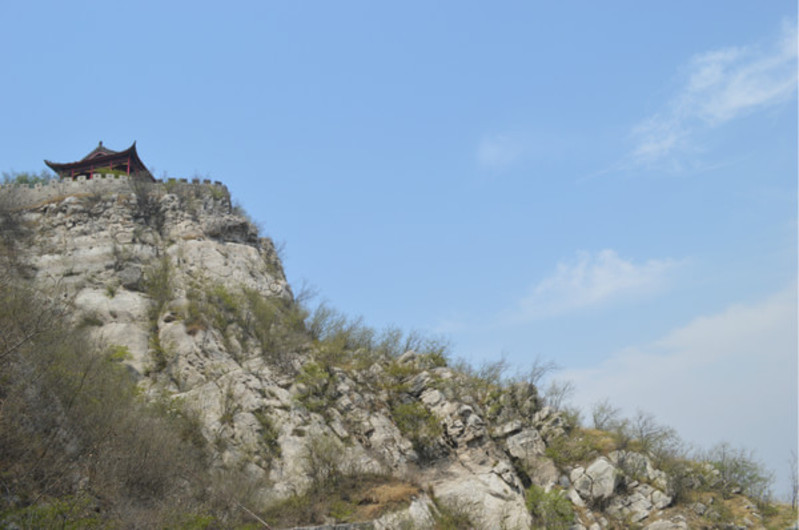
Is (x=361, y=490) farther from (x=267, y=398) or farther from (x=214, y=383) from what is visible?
(x=214, y=383)

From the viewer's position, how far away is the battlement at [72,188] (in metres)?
39.7

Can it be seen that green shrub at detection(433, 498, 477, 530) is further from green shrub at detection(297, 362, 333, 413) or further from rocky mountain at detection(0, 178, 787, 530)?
green shrub at detection(297, 362, 333, 413)

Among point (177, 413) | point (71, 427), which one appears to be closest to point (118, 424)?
point (71, 427)

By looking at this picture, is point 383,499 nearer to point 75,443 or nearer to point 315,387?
point 315,387

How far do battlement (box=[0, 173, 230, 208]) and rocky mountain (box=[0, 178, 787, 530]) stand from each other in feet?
0.87

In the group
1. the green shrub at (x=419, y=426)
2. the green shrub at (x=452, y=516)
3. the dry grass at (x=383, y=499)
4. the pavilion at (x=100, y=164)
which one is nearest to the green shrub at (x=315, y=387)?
the green shrub at (x=419, y=426)

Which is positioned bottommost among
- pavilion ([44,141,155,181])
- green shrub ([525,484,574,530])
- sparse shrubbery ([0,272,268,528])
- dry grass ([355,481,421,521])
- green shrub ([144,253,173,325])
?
green shrub ([525,484,574,530])

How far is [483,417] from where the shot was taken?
30906 mm

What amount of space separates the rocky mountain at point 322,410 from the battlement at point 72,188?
0.87ft

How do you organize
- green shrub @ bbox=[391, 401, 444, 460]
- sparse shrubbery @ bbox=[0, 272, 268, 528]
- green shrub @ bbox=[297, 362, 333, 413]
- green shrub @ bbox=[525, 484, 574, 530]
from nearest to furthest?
sparse shrubbery @ bbox=[0, 272, 268, 528] → green shrub @ bbox=[525, 484, 574, 530] → green shrub @ bbox=[391, 401, 444, 460] → green shrub @ bbox=[297, 362, 333, 413]

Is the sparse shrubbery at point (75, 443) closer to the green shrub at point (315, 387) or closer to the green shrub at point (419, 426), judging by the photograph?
the green shrub at point (315, 387)

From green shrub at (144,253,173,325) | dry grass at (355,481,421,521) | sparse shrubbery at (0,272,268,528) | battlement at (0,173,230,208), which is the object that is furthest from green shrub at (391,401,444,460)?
battlement at (0,173,230,208)

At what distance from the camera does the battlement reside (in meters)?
39.7

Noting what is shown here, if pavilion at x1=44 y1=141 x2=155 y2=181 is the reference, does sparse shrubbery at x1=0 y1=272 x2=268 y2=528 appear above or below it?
below
